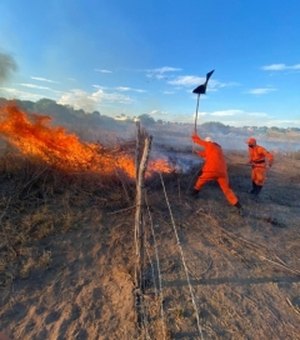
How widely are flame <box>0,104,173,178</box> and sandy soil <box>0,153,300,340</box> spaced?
1.02 metres

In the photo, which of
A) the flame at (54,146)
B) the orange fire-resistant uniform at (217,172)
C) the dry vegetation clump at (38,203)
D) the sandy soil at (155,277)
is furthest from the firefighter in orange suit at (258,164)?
the dry vegetation clump at (38,203)

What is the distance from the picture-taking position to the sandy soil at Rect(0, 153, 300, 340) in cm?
461

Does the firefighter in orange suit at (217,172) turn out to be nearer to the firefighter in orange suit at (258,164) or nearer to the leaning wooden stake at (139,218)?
the firefighter in orange suit at (258,164)

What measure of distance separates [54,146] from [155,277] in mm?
4431

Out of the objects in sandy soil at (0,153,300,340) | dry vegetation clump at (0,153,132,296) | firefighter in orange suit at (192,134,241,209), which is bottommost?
sandy soil at (0,153,300,340)

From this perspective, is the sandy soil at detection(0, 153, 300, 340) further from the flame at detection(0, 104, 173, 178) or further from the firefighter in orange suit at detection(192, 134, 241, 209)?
the flame at detection(0, 104, 173, 178)

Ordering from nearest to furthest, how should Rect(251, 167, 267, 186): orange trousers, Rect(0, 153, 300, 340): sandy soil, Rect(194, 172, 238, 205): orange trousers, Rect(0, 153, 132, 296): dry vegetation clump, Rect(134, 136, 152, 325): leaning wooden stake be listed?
1. Rect(0, 153, 300, 340): sandy soil
2. Rect(134, 136, 152, 325): leaning wooden stake
3. Rect(0, 153, 132, 296): dry vegetation clump
4. Rect(194, 172, 238, 205): orange trousers
5. Rect(251, 167, 267, 186): orange trousers

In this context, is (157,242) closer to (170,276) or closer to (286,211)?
(170,276)

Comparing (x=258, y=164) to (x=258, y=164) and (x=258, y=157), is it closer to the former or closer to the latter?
(x=258, y=164)

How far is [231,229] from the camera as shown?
7.22m

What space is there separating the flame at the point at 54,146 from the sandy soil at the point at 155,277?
1.02m

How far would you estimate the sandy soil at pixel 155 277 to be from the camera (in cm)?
461

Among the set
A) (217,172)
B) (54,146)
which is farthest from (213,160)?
(54,146)

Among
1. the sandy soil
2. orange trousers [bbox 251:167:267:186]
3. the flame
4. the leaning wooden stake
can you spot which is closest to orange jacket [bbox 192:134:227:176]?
the sandy soil
